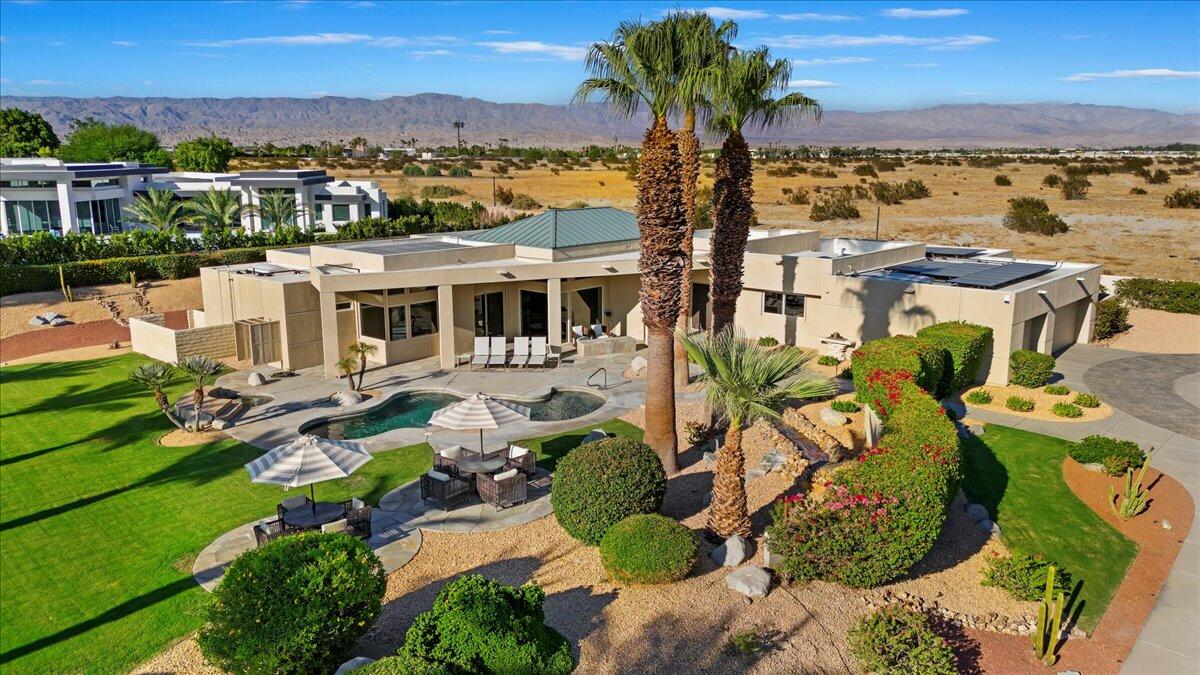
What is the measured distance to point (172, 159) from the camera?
268 feet

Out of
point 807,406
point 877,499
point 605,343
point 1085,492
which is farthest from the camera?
point 605,343

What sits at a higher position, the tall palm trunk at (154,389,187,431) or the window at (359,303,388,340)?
the window at (359,303,388,340)

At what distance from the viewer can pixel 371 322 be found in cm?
2539

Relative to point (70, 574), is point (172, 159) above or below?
above

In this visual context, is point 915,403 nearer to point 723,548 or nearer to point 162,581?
point 723,548

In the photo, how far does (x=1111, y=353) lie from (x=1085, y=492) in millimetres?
13246

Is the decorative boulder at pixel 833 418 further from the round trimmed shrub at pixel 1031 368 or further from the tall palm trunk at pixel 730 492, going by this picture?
the tall palm trunk at pixel 730 492

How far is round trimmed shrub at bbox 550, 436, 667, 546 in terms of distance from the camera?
1295cm

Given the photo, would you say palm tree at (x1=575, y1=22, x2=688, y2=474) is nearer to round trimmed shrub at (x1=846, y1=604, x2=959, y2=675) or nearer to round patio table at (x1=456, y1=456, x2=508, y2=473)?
round patio table at (x1=456, y1=456, x2=508, y2=473)

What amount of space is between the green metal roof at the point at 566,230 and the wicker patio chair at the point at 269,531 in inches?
597

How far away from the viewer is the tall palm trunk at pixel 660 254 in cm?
1564

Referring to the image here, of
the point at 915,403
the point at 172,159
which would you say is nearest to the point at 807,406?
the point at 915,403

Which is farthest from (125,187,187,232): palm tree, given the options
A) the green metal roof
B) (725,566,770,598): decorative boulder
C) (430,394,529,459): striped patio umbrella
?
(725,566,770,598): decorative boulder

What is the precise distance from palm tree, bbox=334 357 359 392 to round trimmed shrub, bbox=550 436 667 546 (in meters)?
10.6
